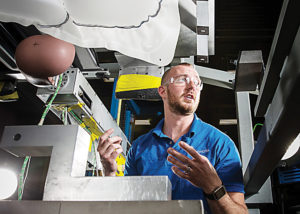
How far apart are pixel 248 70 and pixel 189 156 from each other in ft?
1.57

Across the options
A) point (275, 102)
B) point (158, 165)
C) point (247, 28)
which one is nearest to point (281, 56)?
point (275, 102)

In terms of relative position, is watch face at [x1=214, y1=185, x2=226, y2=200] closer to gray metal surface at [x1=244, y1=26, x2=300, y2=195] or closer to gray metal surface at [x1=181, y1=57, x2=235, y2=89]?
gray metal surface at [x1=244, y1=26, x2=300, y2=195]

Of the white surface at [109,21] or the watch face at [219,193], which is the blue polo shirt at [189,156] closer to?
the watch face at [219,193]

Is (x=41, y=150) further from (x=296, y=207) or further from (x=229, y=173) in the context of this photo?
(x=296, y=207)

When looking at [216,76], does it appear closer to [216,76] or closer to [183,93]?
[216,76]

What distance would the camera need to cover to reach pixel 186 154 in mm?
1326

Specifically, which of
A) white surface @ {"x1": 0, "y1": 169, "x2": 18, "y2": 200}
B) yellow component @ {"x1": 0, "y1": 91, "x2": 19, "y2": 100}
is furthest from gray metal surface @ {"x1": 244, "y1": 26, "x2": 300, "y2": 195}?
yellow component @ {"x1": 0, "y1": 91, "x2": 19, "y2": 100}

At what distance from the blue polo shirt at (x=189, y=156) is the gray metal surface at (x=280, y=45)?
1.00ft

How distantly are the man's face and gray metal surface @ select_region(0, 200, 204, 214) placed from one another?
111 cm

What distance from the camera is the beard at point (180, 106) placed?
160 centimetres

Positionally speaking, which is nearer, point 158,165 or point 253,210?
point 158,165

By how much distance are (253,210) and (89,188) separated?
1461mm

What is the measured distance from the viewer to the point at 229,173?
1235 mm

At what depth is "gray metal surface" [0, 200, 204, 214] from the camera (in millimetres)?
500
